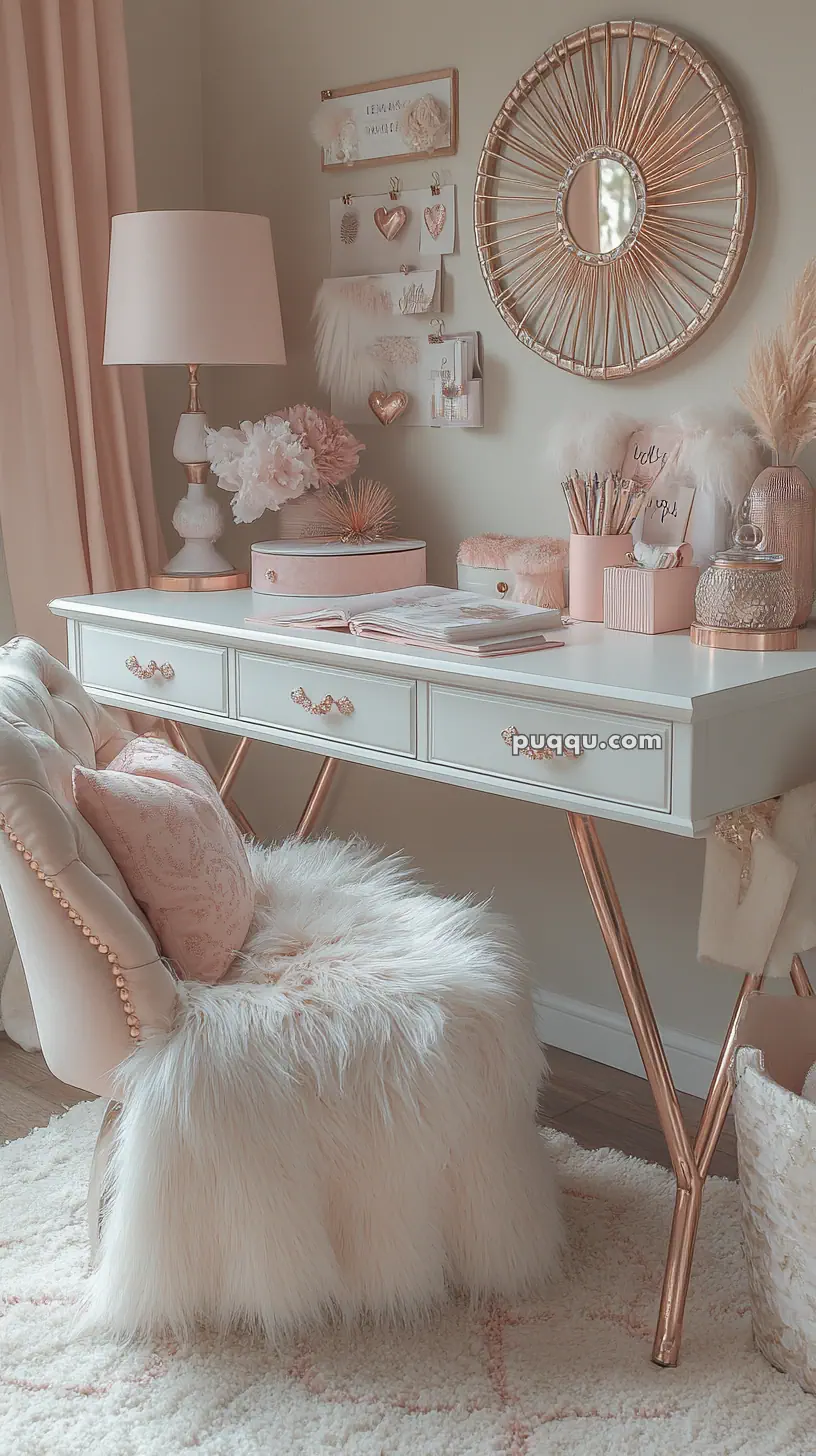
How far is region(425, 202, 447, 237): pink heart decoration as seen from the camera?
2.40 meters

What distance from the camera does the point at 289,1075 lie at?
4.91ft

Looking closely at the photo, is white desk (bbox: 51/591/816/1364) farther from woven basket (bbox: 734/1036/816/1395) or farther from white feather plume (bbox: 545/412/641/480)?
white feather plume (bbox: 545/412/641/480)

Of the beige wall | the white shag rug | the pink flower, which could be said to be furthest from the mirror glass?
the white shag rug

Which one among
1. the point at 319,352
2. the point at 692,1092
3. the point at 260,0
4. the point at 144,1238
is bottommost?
the point at 692,1092

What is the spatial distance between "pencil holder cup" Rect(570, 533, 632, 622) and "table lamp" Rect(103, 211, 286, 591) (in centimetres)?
78

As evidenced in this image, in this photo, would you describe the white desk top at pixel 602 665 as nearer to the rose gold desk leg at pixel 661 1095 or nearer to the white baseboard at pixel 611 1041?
the rose gold desk leg at pixel 661 1095

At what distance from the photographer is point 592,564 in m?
1.97

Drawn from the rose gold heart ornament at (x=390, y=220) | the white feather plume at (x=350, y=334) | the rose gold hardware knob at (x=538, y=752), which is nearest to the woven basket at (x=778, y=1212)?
the rose gold hardware knob at (x=538, y=752)

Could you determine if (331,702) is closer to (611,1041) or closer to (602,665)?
(602,665)

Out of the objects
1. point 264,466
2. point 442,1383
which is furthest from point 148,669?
point 442,1383

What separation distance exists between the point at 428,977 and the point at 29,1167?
866mm

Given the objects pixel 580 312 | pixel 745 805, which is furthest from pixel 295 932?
pixel 580 312

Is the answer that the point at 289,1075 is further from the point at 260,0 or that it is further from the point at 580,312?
the point at 260,0

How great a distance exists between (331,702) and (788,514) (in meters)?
0.70
